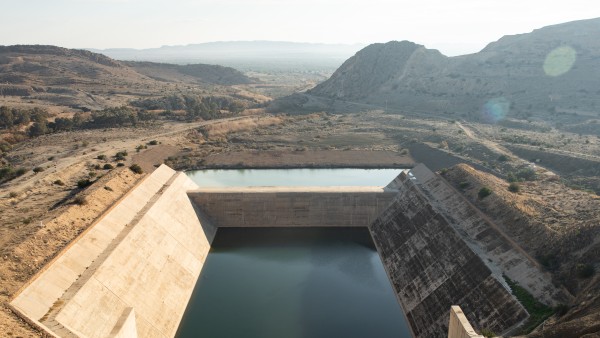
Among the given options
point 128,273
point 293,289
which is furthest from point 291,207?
point 128,273

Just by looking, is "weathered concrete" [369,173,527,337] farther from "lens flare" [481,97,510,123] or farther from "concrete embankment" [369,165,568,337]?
"lens flare" [481,97,510,123]

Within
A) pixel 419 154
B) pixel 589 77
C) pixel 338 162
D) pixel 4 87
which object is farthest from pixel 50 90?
pixel 589 77

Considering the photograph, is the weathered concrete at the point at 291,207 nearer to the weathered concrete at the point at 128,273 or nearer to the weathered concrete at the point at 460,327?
the weathered concrete at the point at 128,273

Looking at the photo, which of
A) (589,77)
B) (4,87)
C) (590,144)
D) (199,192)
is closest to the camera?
(199,192)

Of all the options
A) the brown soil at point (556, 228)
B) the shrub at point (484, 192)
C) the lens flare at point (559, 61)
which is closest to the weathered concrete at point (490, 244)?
the brown soil at point (556, 228)

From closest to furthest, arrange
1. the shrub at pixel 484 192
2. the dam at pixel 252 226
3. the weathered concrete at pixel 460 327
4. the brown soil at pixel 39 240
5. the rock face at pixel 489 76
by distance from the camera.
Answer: the weathered concrete at pixel 460 327 < the brown soil at pixel 39 240 < the dam at pixel 252 226 < the shrub at pixel 484 192 < the rock face at pixel 489 76

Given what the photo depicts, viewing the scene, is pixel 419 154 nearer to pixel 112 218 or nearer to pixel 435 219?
pixel 435 219
